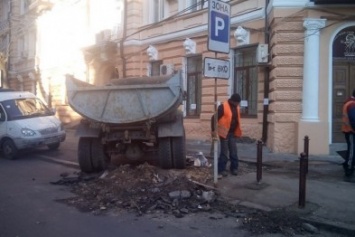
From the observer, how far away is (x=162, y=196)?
705 cm

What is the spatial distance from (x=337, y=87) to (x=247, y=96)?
123 inches

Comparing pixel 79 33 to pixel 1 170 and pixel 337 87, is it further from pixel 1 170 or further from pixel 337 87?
pixel 337 87

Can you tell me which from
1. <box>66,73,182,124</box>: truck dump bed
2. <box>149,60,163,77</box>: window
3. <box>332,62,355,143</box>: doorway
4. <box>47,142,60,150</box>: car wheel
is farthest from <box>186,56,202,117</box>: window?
<box>66,73,182,124</box>: truck dump bed

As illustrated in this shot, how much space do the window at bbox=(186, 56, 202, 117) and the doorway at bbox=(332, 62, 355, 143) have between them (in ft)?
18.0

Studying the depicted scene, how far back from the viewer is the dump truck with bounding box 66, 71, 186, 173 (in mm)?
8266

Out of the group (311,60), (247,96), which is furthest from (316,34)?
(247,96)

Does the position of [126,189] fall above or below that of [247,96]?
below

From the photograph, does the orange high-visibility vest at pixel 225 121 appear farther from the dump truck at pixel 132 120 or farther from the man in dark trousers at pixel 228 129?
the dump truck at pixel 132 120

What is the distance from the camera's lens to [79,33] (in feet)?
75.5

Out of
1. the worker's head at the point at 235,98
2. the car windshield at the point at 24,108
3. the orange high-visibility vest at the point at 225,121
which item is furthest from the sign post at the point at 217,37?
the car windshield at the point at 24,108

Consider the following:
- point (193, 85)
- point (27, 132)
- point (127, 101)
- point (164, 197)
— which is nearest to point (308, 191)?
point (164, 197)

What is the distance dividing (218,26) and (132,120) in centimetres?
249

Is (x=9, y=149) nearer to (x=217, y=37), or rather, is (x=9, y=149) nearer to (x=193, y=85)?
(x=193, y=85)

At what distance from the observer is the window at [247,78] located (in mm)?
13852
